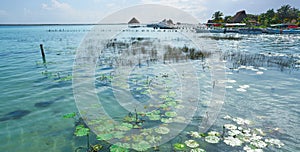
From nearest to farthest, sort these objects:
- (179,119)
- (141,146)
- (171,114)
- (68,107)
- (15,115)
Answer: (141,146) → (179,119) → (171,114) → (15,115) → (68,107)

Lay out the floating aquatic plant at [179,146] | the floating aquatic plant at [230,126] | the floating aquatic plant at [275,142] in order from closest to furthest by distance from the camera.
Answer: the floating aquatic plant at [179,146]
the floating aquatic plant at [275,142]
the floating aquatic plant at [230,126]

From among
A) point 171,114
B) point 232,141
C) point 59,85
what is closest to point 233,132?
point 232,141

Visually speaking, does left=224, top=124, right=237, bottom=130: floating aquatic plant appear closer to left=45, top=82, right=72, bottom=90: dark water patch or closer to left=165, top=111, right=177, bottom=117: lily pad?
left=165, top=111, right=177, bottom=117: lily pad

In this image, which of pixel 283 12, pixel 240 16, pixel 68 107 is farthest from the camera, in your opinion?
pixel 240 16

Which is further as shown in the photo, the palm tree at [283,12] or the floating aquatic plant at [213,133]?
the palm tree at [283,12]

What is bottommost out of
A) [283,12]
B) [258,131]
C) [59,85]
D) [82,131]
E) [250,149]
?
[250,149]

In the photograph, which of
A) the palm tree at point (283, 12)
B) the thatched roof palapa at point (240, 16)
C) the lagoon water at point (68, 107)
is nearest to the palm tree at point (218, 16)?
the thatched roof palapa at point (240, 16)

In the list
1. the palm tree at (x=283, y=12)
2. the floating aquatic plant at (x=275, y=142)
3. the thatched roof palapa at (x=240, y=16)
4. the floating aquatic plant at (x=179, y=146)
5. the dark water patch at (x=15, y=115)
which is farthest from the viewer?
the thatched roof palapa at (x=240, y=16)

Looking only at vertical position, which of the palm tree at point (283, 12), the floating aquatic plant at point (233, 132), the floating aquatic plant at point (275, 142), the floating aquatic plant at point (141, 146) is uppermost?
the palm tree at point (283, 12)

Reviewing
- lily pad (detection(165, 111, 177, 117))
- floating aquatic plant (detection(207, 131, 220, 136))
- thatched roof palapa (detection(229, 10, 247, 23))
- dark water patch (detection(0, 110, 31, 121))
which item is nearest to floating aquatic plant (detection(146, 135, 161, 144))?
lily pad (detection(165, 111, 177, 117))

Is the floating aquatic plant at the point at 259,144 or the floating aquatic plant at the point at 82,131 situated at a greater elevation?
the floating aquatic plant at the point at 82,131

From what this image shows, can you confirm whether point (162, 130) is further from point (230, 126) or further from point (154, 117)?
point (230, 126)

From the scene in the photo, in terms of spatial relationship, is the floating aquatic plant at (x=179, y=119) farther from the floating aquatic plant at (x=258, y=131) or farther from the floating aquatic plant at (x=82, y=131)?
the floating aquatic plant at (x=82, y=131)

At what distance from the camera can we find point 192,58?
16.0 meters
